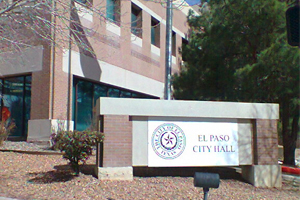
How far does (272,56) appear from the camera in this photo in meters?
11.1

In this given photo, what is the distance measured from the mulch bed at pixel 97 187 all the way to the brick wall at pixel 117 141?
55cm

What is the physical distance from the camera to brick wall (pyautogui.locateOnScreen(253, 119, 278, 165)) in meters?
9.96

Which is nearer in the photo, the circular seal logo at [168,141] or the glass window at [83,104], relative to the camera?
the circular seal logo at [168,141]

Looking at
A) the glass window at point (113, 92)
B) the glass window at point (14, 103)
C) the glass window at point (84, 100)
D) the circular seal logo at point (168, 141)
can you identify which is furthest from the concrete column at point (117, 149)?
the glass window at point (113, 92)

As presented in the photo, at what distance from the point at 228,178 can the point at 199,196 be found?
2461mm

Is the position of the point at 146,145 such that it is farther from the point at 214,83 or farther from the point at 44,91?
the point at 44,91

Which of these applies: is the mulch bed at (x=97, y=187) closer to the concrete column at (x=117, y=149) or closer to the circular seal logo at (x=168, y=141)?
the concrete column at (x=117, y=149)

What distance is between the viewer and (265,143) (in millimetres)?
10062

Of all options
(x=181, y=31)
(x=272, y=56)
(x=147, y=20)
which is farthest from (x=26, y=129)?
(x=181, y=31)

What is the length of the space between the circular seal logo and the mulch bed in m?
0.72

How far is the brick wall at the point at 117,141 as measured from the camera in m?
9.06

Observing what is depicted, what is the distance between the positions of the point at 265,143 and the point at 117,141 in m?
4.23

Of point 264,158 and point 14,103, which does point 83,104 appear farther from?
point 264,158

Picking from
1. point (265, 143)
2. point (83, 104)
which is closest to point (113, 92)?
point (83, 104)
